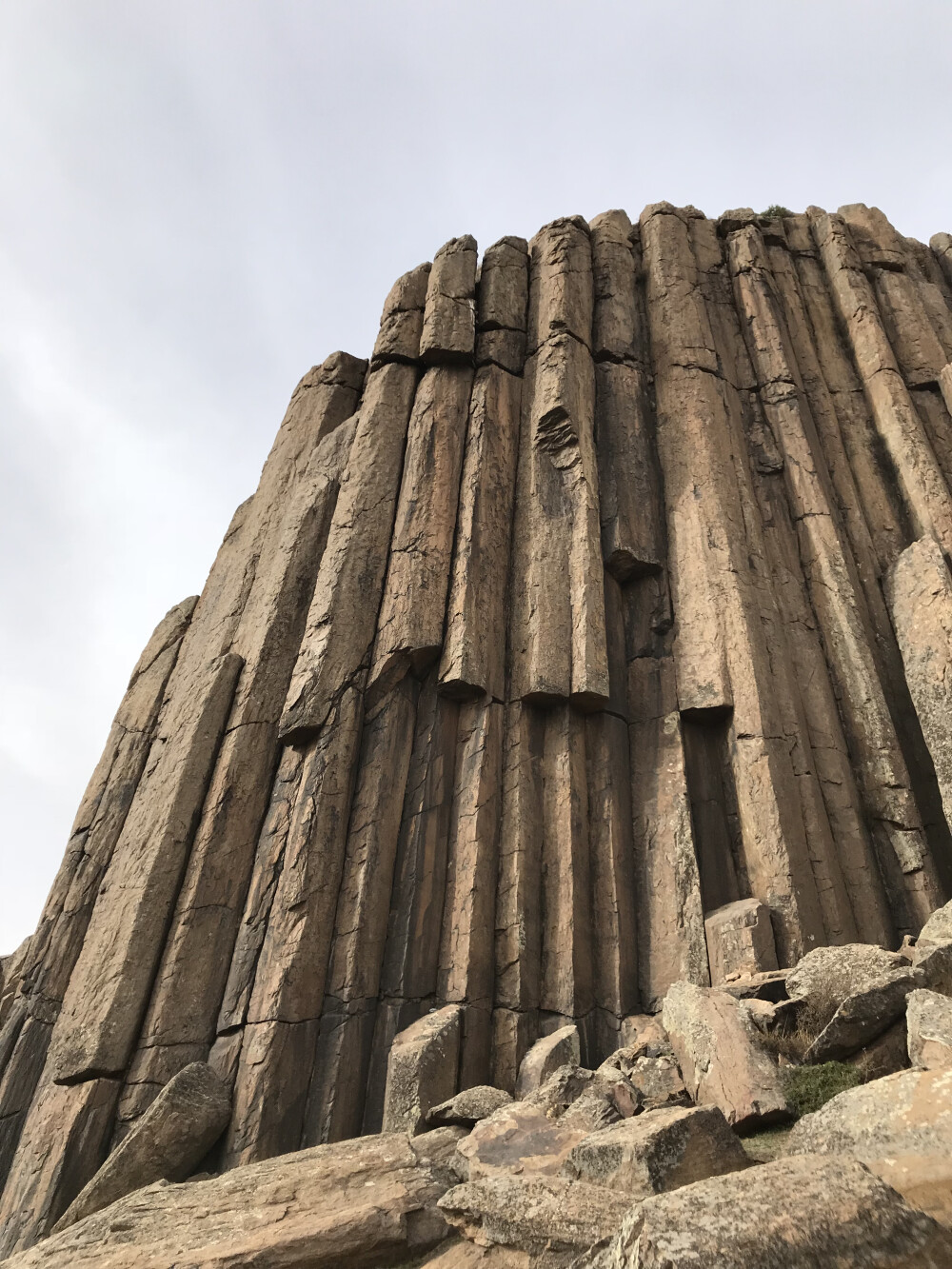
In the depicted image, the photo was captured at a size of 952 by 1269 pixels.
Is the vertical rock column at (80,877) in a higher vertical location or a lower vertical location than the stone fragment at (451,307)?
lower

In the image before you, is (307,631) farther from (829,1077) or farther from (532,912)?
(829,1077)

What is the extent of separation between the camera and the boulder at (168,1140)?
662cm

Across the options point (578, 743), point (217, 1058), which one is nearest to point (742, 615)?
point (578, 743)

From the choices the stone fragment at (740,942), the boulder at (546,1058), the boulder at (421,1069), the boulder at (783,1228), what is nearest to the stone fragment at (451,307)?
the stone fragment at (740,942)

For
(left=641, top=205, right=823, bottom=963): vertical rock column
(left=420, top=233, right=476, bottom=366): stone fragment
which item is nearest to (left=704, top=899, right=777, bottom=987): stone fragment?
(left=641, top=205, right=823, bottom=963): vertical rock column

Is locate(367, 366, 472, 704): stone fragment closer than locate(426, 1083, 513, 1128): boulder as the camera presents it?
No

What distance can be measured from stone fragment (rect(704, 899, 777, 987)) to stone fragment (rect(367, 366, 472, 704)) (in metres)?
4.18

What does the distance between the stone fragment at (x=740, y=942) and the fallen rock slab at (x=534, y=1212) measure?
4.18 m

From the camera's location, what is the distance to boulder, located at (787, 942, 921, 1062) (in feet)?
16.3

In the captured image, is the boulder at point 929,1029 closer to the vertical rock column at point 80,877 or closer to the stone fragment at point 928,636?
the stone fragment at point 928,636

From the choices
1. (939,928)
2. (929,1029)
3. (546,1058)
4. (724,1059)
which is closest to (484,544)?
(546,1058)

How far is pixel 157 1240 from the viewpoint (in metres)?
4.42

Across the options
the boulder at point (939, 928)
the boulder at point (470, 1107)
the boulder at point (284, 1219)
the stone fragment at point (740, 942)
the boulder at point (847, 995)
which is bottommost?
the boulder at point (284, 1219)

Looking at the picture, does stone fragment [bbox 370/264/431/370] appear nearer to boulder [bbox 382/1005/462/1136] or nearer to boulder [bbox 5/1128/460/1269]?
boulder [bbox 382/1005/462/1136]
